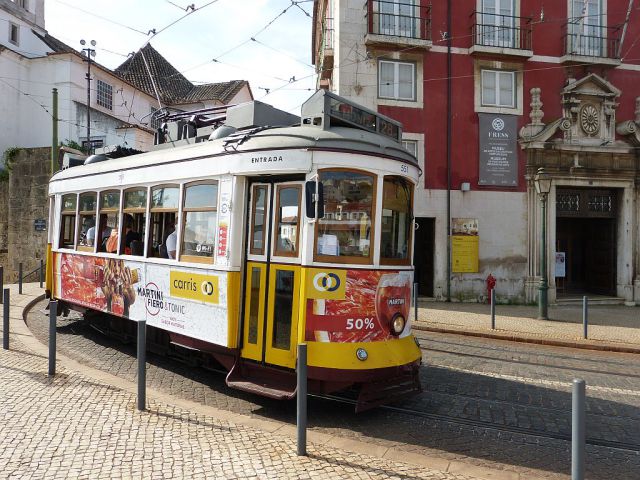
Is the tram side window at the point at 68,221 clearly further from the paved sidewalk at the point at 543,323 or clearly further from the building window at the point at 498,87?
the building window at the point at 498,87

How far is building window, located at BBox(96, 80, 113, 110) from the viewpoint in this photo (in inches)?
1211

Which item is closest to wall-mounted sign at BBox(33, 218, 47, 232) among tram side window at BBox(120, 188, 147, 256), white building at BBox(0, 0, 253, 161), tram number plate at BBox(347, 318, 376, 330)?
white building at BBox(0, 0, 253, 161)

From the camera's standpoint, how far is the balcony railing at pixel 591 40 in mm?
18438

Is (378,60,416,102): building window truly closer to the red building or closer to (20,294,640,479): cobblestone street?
the red building

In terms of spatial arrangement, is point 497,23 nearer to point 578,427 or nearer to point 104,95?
point 578,427

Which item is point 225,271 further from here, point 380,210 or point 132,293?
point 132,293

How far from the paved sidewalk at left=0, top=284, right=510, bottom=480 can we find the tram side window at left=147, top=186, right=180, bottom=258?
199 centimetres

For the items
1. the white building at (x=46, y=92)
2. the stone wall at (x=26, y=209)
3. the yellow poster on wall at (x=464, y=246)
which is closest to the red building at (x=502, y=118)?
the yellow poster on wall at (x=464, y=246)

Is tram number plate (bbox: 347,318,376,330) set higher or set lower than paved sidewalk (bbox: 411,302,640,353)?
higher

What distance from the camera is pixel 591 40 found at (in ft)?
61.4

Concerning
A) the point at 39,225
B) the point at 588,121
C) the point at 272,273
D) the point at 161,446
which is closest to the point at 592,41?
the point at 588,121

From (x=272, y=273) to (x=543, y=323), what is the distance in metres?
10.3

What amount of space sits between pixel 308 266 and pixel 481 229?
13450 millimetres

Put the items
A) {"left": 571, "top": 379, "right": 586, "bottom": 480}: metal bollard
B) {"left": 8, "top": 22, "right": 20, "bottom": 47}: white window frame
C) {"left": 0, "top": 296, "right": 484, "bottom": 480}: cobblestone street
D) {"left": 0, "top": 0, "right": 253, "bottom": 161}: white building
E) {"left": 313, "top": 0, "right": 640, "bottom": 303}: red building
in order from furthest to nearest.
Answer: {"left": 8, "top": 22, "right": 20, "bottom": 47}: white window frame, {"left": 0, "top": 0, "right": 253, "bottom": 161}: white building, {"left": 313, "top": 0, "right": 640, "bottom": 303}: red building, {"left": 0, "top": 296, "right": 484, "bottom": 480}: cobblestone street, {"left": 571, "top": 379, "right": 586, "bottom": 480}: metal bollard
